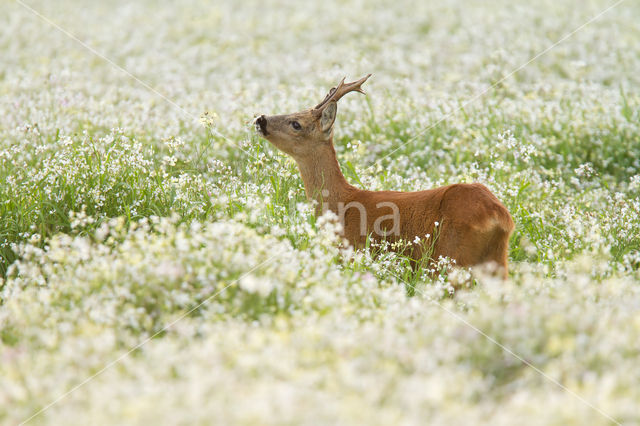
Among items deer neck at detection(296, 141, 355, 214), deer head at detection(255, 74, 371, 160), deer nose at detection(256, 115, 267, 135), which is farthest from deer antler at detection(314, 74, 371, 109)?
deer nose at detection(256, 115, 267, 135)

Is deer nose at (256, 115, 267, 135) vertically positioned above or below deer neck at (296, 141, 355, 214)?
above

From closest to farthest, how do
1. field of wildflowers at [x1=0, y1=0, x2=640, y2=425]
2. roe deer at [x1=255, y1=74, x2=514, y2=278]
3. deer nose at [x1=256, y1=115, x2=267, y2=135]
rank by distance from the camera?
field of wildflowers at [x1=0, y1=0, x2=640, y2=425] → roe deer at [x1=255, y1=74, x2=514, y2=278] → deer nose at [x1=256, y1=115, x2=267, y2=135]

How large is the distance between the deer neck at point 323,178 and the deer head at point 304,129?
6 cm

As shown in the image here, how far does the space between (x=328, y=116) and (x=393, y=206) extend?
1099mm

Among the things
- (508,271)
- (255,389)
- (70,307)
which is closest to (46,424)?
(255,389)

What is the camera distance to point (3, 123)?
8.97 meters

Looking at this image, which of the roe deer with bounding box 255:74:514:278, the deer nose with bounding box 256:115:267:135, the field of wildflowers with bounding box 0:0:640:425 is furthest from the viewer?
the deer nose with bounding box 256:115:267:135

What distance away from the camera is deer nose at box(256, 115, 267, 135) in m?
6.70

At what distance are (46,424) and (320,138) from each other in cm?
406

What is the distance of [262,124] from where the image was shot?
6723 mm

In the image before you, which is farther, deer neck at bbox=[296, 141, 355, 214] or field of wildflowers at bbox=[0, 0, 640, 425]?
deer neck at bbox=[296, 141, 355, 214]

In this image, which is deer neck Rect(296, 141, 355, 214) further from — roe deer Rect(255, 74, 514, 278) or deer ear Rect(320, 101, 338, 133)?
deer ear Rect(320, 101, 338, 133)

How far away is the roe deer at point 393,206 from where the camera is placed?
18.5 feet

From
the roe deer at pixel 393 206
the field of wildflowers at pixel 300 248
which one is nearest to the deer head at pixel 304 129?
the roe deer at pixel 393 206
